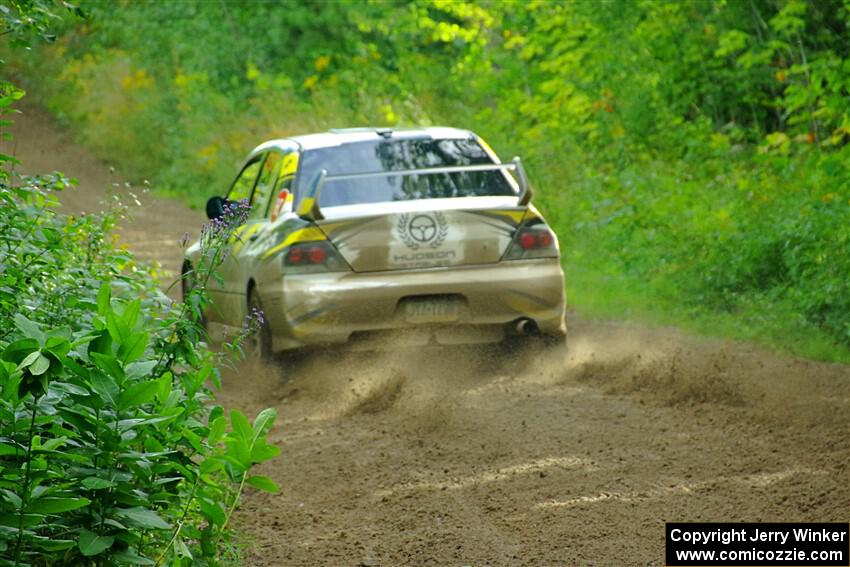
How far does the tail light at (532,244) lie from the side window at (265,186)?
196 cm

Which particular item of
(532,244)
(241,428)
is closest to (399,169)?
(532,244)

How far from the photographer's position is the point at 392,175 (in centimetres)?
1083

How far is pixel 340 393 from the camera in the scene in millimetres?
10188

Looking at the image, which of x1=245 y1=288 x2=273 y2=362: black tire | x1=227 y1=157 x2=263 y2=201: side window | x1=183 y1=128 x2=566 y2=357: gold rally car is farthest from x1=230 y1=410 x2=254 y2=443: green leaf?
x1=245 y1=288 x2=273 y2=362: black tire

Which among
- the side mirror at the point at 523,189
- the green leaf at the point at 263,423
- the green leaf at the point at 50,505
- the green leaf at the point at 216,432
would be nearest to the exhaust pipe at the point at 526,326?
the side mirror at the point at 523,189

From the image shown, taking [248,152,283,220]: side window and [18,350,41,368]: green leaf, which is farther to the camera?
[248,152,283,220]: side window

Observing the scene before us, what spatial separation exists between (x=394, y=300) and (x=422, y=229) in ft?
1.71

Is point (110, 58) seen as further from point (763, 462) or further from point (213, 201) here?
point (763, 462)

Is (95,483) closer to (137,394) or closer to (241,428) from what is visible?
(137,394)

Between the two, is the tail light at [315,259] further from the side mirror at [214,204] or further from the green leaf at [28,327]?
the green leaf at [28,327]

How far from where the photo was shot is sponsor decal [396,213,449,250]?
10.3m

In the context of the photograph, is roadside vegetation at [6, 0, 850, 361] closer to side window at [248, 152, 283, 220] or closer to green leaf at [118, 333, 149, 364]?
side window at [248, 152, 283, 220]

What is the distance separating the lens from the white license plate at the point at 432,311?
10328mm

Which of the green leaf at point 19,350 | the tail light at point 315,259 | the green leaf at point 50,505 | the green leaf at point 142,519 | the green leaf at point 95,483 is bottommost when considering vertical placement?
the tail light at point 315,259
